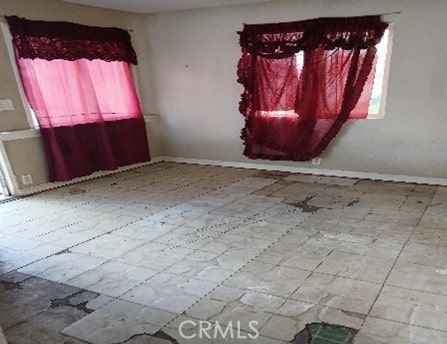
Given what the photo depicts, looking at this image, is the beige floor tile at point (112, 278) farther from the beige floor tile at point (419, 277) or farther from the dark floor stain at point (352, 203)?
the dark floor stain at point (352, 203)

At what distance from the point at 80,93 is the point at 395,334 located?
4.30 metres

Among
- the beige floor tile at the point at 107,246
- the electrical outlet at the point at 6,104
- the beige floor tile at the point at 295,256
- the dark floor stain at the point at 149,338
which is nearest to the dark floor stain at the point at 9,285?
the beige floor tile at the point at 107,246

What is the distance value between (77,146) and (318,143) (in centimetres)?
302

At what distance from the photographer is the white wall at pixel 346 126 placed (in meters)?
4.02

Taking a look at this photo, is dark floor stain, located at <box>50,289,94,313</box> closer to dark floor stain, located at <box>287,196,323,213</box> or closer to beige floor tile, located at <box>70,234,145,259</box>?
beige floor tile, located at <box>70,234,145,259</box>

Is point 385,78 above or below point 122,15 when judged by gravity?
below

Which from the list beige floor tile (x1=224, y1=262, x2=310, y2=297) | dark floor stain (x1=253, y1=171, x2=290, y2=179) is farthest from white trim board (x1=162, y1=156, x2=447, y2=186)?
beige floor tile (x1=224, y1=262, x2=310, y2=297)

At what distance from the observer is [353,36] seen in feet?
13.8

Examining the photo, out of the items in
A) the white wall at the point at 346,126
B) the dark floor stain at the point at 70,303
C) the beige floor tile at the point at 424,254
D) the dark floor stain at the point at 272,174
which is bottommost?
the dark floor stain at the point at 272,174

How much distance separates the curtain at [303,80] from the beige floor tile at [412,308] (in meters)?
2.72

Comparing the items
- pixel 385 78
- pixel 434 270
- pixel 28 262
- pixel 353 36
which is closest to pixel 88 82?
pixel 28 262

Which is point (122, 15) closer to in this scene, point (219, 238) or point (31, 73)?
point (31, 73)

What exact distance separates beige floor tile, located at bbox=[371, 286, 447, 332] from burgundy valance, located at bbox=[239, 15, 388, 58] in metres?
3.00

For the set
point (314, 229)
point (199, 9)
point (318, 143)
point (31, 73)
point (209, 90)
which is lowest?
point (314, 229)
